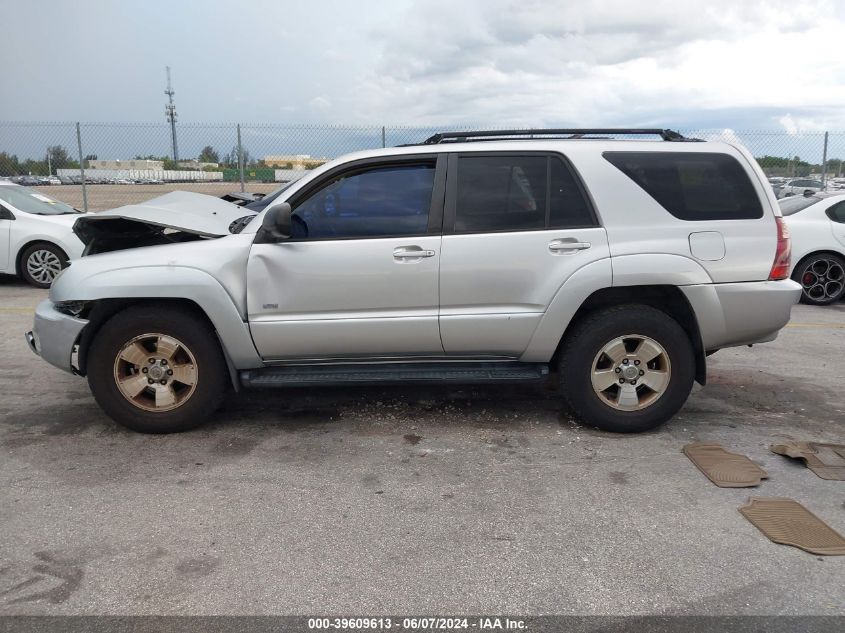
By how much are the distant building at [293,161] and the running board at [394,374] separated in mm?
9373

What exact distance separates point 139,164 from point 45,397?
11132 millimetres

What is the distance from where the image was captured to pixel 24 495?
143 inches

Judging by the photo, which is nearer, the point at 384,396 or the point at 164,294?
the point at 164,294

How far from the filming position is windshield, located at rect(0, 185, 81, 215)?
32.3 ft

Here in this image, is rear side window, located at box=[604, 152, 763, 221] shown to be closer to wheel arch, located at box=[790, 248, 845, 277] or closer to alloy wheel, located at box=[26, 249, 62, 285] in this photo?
wheel arch, located at box=[790, 248, 845, 277]

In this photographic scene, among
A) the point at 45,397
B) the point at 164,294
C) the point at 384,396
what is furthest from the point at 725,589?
the point at 45,397

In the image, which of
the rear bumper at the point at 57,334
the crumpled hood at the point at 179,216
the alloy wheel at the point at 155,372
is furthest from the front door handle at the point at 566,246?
the rear bumper at the point at 57,334

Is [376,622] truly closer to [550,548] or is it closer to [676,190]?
[550,548]

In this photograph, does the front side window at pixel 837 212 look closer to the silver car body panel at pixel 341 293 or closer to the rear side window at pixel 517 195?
the rear side window at pixel 517 195

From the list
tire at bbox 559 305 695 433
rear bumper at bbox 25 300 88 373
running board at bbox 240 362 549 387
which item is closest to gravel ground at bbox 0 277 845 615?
tire at bbox 559 305 695 433

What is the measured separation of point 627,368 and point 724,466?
0.81 meters

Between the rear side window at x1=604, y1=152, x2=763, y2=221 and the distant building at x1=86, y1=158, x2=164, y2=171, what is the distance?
12622 mm

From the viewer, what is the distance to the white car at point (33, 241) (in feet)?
31.5

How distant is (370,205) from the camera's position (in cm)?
438
